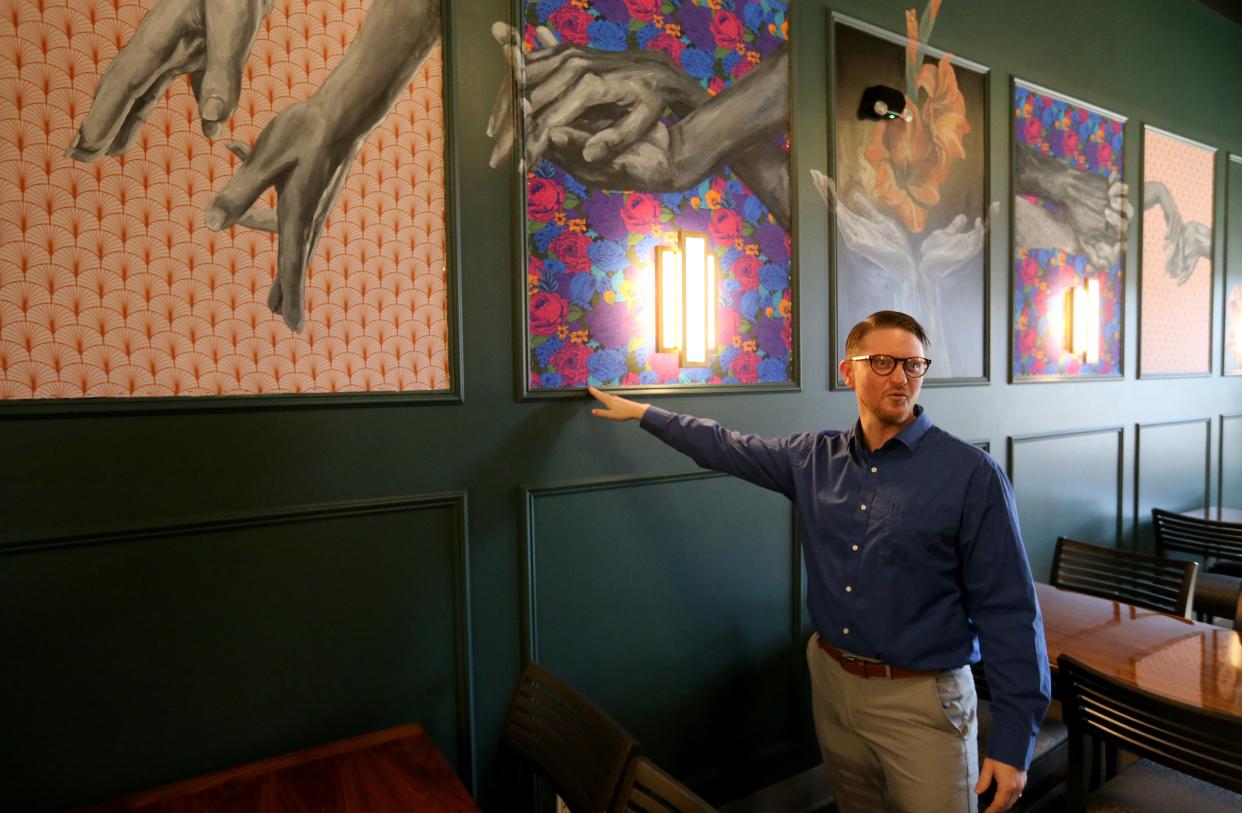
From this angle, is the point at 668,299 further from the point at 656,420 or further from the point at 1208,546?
the point at 1208,546

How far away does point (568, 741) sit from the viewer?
1.48 m

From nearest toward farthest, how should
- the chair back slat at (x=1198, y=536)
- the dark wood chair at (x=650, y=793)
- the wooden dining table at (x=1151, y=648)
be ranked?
the dark wood chair at (x=650, y=793) → the wooden dining table at (x=1151, y=648) → the chair back slat at (x=1198, y=536)

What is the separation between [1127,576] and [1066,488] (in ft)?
3.01

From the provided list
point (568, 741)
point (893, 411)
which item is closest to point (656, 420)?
point (893, 411)

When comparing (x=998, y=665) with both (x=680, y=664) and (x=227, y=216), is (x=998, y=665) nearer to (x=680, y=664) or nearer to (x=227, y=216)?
(x=680, y=664)

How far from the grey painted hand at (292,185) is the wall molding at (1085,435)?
9.97ft

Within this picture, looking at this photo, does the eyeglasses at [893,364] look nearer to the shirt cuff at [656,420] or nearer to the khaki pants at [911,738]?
the shirt cuff at [656,420]

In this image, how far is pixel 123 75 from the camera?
1450mm

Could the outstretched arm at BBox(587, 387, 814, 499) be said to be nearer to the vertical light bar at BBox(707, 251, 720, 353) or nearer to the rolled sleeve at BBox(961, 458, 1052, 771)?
the vertical light bar at BBox(707, 251, 720, 353)

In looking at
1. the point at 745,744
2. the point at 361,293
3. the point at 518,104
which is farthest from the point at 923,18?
the point at 745,744

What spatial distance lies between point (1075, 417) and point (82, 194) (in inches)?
163

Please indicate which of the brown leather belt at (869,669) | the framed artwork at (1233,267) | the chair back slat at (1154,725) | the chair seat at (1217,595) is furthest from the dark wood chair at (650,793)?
the framed artwork at (1233,267)

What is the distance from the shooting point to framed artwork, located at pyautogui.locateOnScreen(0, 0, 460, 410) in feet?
4.56

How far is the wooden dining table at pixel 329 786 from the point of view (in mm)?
1347
